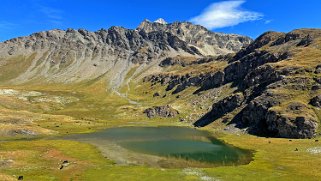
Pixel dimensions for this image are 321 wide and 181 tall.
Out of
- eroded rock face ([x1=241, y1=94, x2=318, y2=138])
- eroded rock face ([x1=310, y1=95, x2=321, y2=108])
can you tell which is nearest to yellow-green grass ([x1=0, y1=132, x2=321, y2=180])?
eroded rock face ([x1=241, y1=94, x2=318, y2=138])

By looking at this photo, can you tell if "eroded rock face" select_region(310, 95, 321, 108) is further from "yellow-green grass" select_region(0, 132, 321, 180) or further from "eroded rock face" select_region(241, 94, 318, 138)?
"yellow-green grass" select_region(0, 132, 321, 180)

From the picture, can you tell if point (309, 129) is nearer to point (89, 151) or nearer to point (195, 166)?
point (195, 166)

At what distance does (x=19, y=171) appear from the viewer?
74.9m

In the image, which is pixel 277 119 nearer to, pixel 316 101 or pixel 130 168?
pixel 316 101

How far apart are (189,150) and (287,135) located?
2275 inches

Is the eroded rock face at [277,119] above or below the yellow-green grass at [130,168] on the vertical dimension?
above

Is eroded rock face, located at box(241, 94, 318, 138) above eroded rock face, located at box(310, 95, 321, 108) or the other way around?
the other way around

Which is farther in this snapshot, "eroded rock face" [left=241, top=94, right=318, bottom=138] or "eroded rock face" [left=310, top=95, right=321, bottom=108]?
"eroded rock face" [left=310, top=95, right=321, bottom=108]

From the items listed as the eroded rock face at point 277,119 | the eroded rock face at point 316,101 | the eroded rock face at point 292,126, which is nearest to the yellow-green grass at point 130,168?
A: the eroded rock face at point 292,126

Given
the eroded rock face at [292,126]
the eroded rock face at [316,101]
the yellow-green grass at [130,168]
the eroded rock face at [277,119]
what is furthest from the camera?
the eroded rock face at [316,101]

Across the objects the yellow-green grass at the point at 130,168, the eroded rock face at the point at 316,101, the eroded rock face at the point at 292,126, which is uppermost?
the eroded rock face at the point at 316,101

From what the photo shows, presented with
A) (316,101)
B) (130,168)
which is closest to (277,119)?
(316,101)

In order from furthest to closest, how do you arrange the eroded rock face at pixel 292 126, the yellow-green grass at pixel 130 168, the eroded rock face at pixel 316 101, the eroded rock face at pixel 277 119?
the eroded rock face at pixel 316 101, the eroded rock face at pixel 277 119, the eroded rock face at pixel 292 126, the yellow-green grass at pixel 130 168

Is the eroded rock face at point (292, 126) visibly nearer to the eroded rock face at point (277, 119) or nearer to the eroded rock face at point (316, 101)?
the eroded rock face at point (277, 119)
